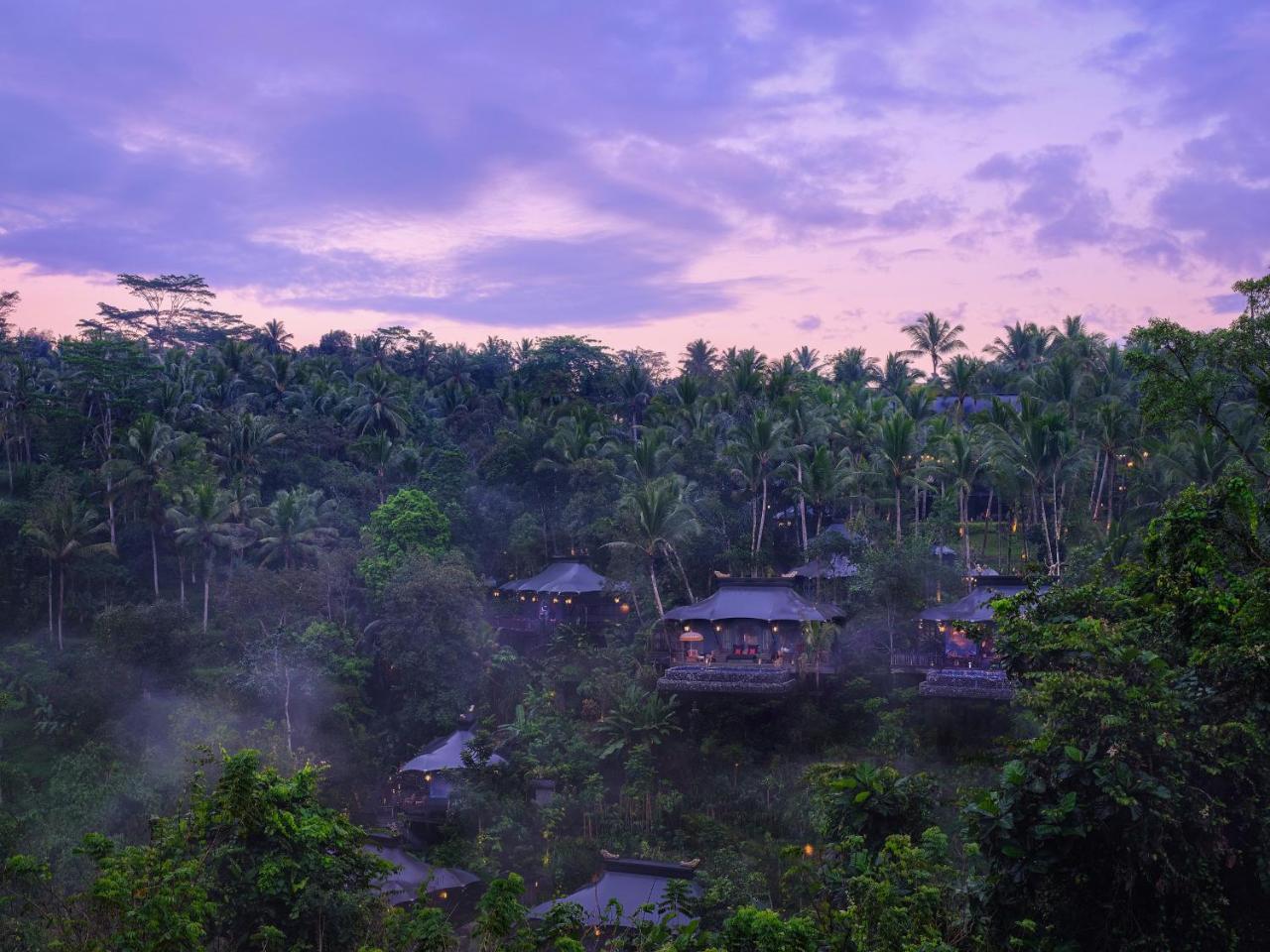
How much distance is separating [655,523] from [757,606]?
17.1ft

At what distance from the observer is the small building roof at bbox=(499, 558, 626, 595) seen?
42.2 meters

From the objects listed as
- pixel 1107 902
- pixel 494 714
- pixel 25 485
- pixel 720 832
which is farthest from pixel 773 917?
pixel 25 485

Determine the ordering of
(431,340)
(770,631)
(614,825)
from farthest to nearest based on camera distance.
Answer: (431,340) < (770,631) < (614,825)

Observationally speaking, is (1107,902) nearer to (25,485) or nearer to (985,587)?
(985,587)

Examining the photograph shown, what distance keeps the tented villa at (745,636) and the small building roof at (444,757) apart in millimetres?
7605

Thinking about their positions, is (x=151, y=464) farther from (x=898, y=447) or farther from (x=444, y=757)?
(x=898, y=447)

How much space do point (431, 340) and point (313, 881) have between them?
75.7 m

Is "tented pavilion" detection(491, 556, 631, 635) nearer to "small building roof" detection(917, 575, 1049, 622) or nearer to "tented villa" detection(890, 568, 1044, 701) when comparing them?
"tented villa" detection(890, 568, 1044, 701)

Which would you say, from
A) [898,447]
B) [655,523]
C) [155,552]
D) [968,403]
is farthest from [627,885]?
[968,403]

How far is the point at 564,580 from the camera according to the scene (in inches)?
1687

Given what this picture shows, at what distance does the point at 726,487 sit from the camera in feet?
148

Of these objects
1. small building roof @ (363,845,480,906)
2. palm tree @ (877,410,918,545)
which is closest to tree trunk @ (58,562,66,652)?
small building roof @ (363,845,480,906)

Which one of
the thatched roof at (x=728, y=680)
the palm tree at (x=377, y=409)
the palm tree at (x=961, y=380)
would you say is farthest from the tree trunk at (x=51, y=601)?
the palm tree at (x=961, y=380)

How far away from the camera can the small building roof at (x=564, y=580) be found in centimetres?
4222
